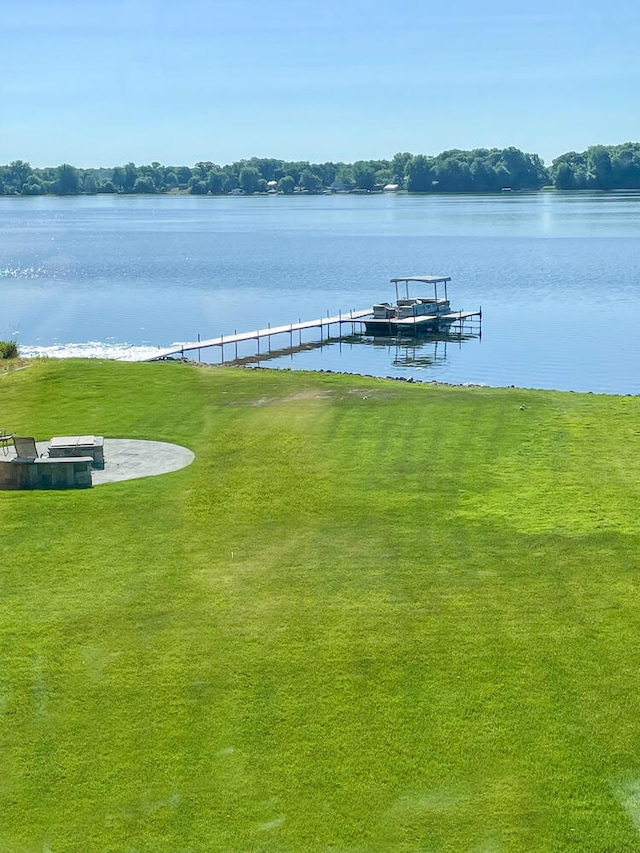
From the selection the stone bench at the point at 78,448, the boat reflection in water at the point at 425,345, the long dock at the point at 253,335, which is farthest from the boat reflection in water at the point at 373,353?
the stone bench at the point at 78,448

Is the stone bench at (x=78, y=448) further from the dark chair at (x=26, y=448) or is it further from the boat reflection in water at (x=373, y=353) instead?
the boat reflection in water at (x=373, y=353)

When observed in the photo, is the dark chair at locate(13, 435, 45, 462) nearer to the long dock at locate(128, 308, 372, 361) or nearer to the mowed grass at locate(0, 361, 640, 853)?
the mowed grass at locate(0, 361, 640, 853)

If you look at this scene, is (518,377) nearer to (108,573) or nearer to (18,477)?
(18,477)

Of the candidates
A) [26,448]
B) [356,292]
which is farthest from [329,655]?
[356,292]

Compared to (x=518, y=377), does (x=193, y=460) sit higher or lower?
higher

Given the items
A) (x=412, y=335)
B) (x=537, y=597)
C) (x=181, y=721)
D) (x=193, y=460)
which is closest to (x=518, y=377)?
(x=412, y=335)
